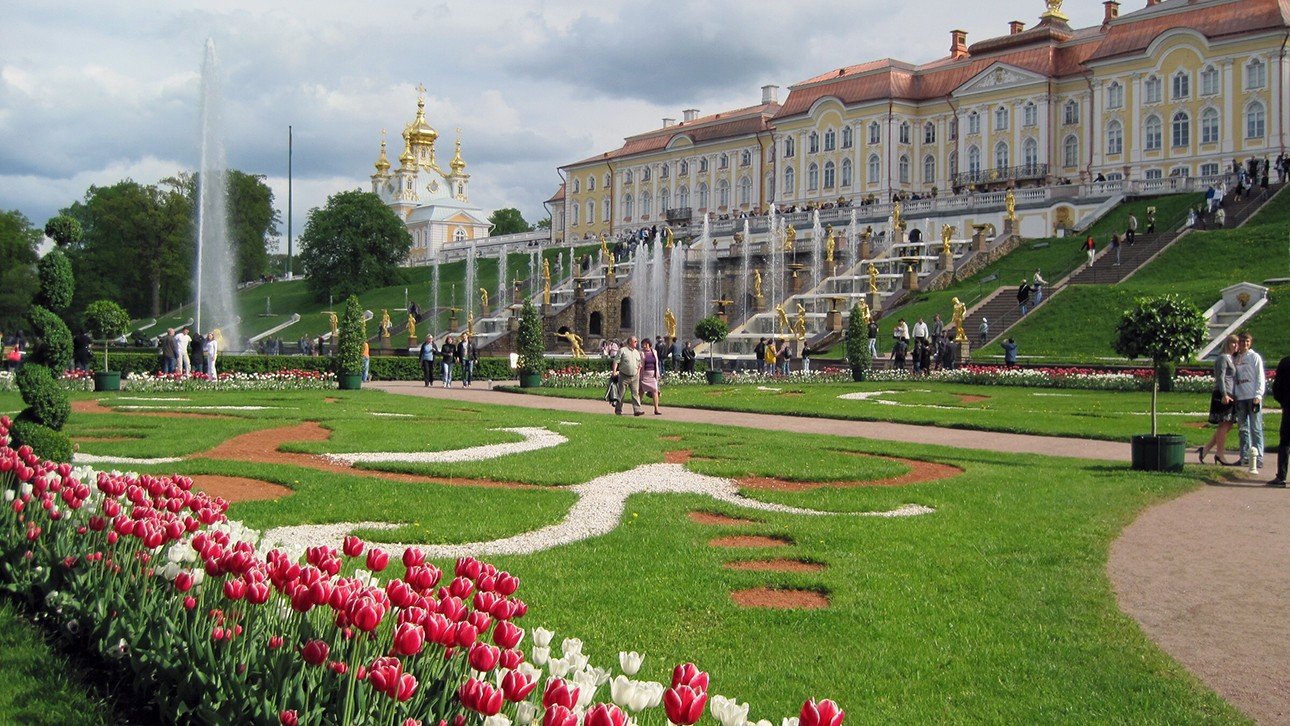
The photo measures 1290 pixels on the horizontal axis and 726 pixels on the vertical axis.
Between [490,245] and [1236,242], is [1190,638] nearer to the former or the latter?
[1236,242]

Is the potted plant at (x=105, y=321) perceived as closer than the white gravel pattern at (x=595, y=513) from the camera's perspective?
No

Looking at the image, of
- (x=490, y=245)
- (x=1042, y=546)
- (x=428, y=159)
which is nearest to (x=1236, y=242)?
(x=1042, y=546)

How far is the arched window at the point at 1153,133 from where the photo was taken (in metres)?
59.4

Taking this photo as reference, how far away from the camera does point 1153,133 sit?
59750mm

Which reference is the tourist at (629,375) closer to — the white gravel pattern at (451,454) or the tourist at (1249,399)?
the white gravel pattern at (451,454)

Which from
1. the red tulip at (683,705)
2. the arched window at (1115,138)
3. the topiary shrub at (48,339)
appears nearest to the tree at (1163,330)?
the topiary shrub at (48,339)

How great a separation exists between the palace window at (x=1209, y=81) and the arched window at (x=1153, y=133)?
8.76 feet

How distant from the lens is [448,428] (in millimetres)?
16781

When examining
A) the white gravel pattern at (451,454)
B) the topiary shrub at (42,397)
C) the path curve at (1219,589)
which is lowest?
the path curve at (1219,589)

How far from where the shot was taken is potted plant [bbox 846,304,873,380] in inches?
1257

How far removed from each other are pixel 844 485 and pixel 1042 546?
3429mm

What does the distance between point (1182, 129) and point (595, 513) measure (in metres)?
57.4

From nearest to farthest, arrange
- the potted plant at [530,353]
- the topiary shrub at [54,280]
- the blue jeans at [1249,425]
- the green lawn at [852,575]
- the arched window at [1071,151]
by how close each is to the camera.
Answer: the green lawn at [852,575], the topiary shrub at [54,280], the blue jeans at [1249,425], the potted plant at [530,353], the arched window at [1071,151]

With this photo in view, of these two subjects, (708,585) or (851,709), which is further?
(708,585)
